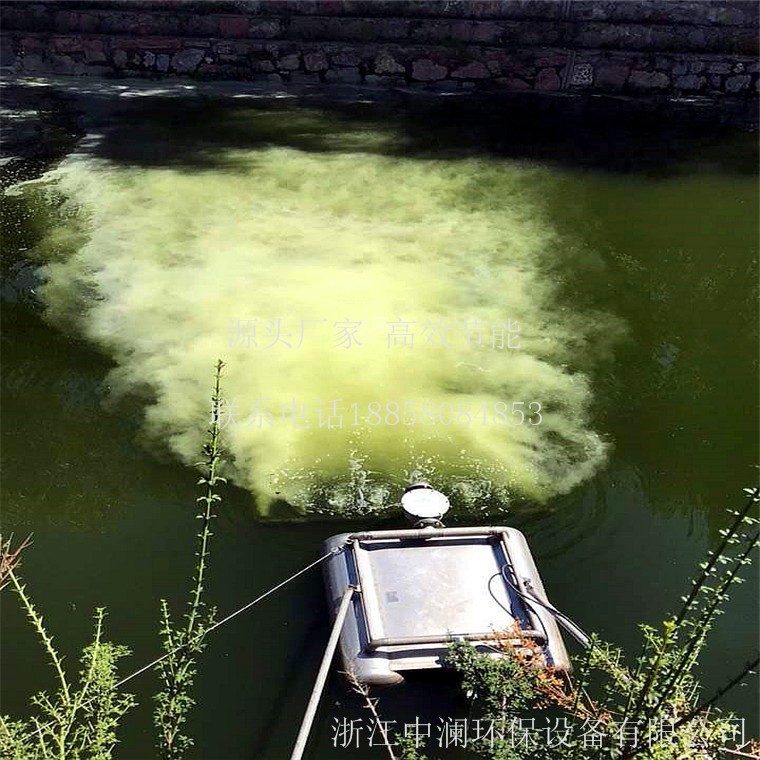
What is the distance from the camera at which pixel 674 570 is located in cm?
283

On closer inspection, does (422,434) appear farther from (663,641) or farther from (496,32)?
(496,32)

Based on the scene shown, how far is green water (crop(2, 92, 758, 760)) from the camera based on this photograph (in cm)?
265

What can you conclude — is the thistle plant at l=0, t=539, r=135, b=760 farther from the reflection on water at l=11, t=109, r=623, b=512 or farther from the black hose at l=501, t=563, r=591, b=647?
the black hose at l=501, t=563, r=591, b=647

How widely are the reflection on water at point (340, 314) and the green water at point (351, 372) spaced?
2cm

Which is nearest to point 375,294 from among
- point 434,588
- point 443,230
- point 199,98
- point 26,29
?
point 443,230

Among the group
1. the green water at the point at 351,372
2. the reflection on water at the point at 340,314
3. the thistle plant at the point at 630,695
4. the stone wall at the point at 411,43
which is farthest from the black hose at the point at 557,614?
the stone wall at the point at 411,43

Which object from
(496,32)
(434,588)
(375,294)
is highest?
(496,32)

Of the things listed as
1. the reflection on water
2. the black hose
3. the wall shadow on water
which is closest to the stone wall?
the wall shadow on water

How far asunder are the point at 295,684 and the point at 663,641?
1212mm

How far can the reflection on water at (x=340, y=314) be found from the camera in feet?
10.9

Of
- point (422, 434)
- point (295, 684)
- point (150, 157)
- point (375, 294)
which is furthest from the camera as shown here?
point (150, 157)

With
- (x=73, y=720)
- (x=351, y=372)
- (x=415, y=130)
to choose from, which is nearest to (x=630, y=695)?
(x=73, y=720)

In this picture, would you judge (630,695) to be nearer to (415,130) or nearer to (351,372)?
(351,372)

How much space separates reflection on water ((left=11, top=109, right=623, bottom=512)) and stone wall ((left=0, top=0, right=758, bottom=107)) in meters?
1.66
